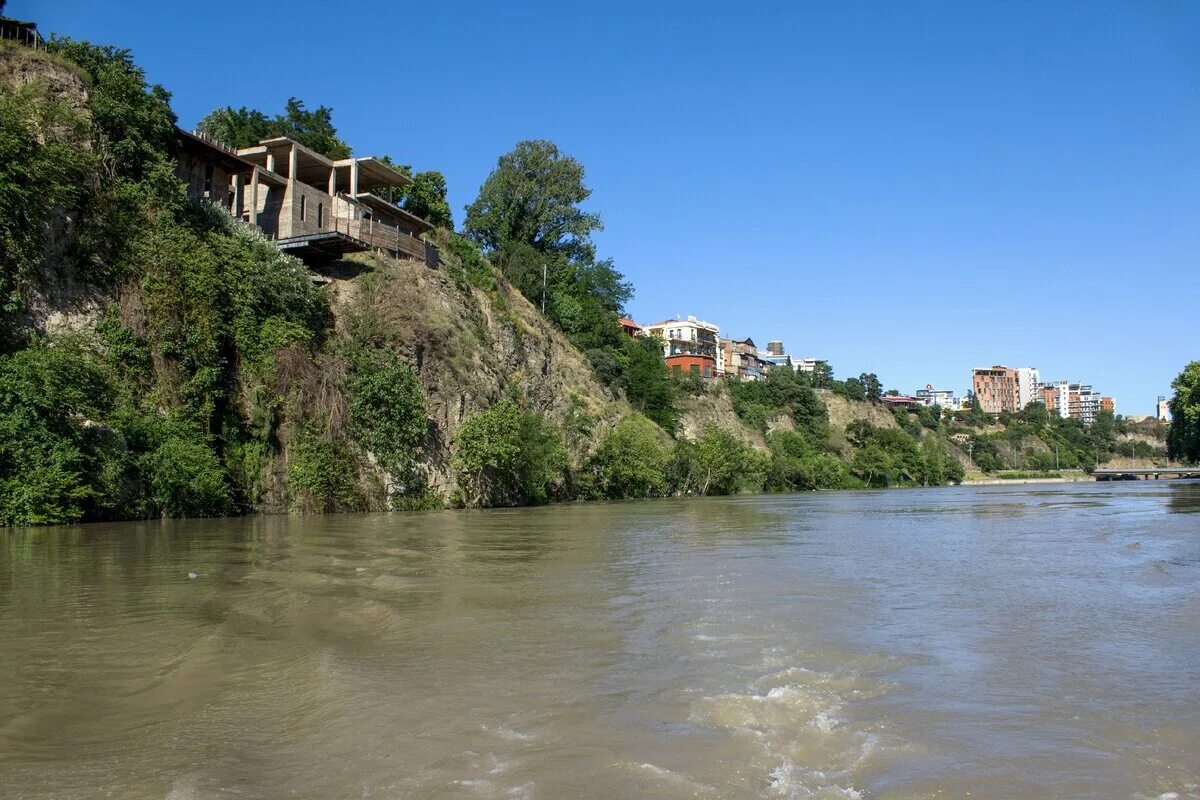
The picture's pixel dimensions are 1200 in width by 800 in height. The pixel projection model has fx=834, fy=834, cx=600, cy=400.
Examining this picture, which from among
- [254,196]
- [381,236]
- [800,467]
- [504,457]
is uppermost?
[254,196]

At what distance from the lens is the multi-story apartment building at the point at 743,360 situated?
132500 mm

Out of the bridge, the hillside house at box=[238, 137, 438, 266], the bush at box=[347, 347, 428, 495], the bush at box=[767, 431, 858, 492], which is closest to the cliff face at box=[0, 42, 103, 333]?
the hillside house at box=[238, 137, 438, 266]

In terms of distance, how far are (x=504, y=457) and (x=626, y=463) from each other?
14803 millimetres

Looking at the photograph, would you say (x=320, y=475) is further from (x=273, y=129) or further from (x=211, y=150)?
(x=273, y=129)

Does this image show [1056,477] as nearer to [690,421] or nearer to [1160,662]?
[690,421]

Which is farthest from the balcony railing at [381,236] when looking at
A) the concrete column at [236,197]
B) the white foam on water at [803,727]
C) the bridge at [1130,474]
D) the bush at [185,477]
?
the bridge at [1130,474]

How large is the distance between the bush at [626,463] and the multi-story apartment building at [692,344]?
51049 mm

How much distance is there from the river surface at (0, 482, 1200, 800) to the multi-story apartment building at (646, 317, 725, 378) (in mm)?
90791

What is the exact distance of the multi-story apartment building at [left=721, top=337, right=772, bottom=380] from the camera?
132 metres

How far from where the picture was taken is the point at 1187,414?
83.8m

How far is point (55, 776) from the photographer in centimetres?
470

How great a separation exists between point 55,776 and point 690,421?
249 ft

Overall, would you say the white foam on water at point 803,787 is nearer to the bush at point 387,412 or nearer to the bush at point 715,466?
the bush at point 387,412

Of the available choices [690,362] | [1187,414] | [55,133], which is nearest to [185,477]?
[55,133]
